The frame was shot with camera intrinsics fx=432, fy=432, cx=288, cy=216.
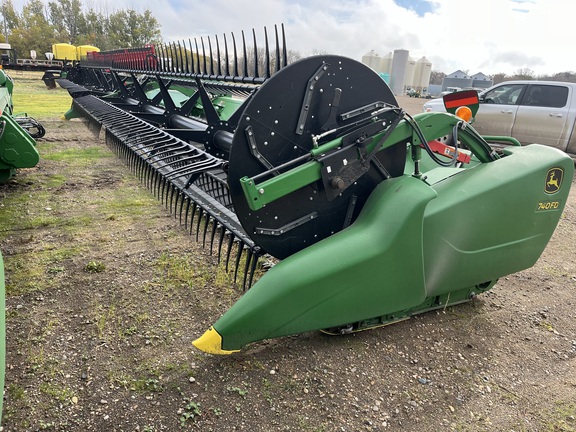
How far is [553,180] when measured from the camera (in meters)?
2.67

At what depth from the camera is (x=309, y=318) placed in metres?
2.14

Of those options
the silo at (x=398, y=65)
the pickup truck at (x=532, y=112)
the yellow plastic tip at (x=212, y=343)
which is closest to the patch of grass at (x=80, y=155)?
the yellow plastic tip at (x=212, y=343)

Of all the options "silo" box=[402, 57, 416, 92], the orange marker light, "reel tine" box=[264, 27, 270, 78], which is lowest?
"silo" box=[402, 57, 416, 92]

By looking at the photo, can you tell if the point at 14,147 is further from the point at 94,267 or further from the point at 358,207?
the point at 358,207

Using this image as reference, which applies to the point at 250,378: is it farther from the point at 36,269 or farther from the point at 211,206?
the point at 36,269

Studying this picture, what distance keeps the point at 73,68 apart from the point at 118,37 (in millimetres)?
38763

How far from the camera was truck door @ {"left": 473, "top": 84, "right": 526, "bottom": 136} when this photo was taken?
809 cm

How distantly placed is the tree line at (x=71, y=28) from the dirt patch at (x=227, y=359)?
149ft

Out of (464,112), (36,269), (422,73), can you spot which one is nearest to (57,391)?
(36,269)

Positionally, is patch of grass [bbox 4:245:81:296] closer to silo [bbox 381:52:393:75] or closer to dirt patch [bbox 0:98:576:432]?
dirt patch [bbox 0:98:576:432]

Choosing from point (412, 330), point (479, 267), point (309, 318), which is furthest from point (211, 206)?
point (479, 267)

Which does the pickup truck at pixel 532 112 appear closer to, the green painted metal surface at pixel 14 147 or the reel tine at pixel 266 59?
the reel tine at pixel 266 59

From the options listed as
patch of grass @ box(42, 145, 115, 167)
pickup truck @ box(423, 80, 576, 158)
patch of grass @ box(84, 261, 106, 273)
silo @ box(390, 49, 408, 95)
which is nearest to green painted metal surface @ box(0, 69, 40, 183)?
patch of grass @ box(42, 145, 115, 167)

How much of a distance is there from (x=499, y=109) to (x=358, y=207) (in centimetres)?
694
